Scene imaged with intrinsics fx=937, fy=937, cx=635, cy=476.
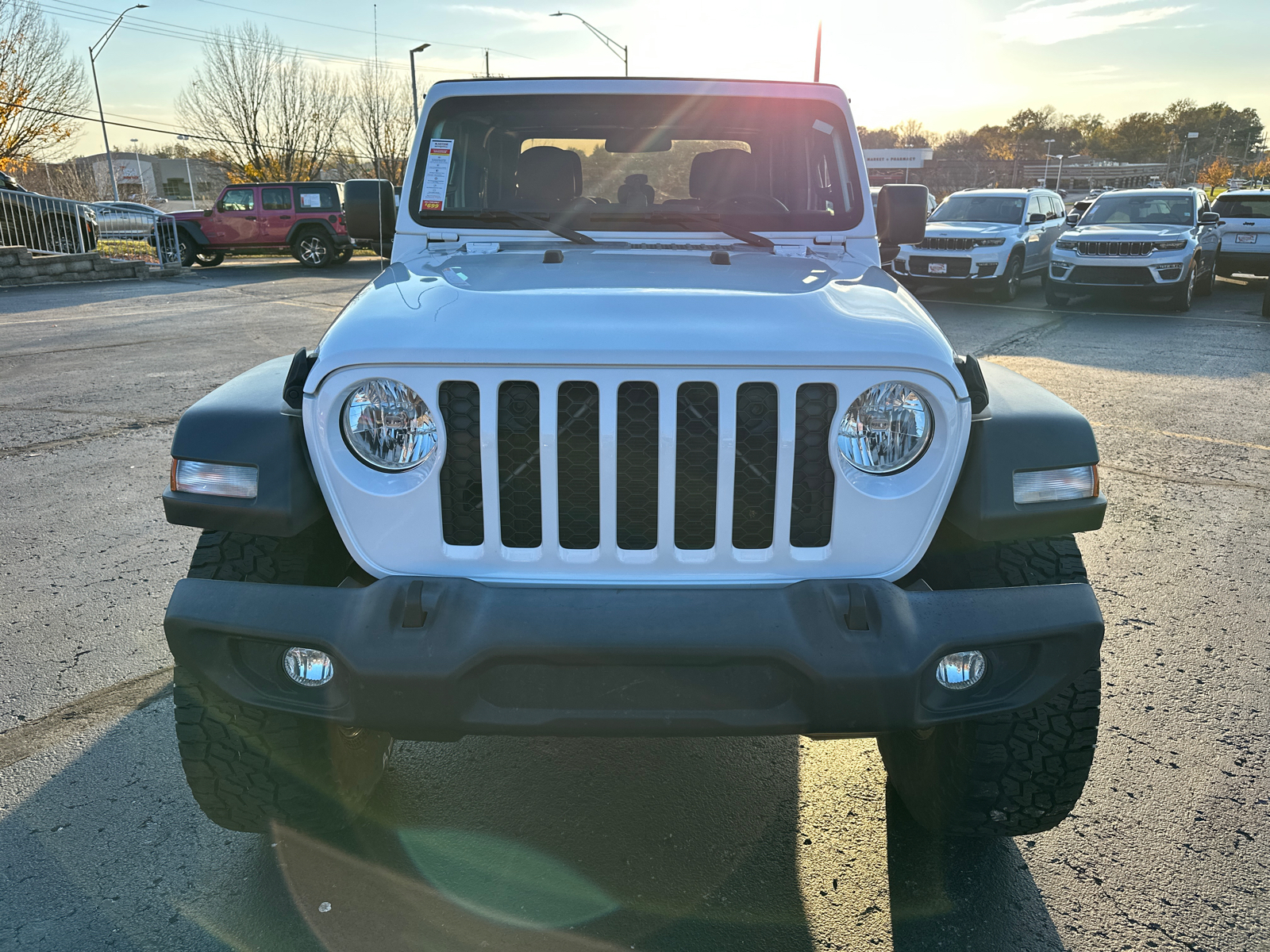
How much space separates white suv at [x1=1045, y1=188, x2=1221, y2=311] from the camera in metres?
12.9

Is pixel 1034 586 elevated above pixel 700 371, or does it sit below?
below

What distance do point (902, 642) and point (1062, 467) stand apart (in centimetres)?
62

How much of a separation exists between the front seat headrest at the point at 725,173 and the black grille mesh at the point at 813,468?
1.73 metres

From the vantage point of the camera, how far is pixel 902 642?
1820mm

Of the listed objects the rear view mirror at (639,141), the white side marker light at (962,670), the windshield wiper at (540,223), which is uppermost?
the rear view mirror at (639,141)

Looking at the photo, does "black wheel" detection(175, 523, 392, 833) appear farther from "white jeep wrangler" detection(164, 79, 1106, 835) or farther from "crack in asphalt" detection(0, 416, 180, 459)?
"crack in asphalt" detection(0, 416, 180, 459)

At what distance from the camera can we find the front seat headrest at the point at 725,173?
348cm

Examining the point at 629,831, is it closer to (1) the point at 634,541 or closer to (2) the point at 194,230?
(1) the point at 634,541

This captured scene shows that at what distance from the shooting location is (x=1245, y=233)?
15.5 meters

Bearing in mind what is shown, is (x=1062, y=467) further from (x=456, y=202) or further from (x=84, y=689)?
(x=84, y=689)

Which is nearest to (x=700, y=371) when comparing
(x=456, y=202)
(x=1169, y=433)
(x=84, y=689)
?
(x=456, y=202)

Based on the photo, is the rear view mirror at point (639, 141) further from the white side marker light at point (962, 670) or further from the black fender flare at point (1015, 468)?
the white side marker light at point (962, 670)

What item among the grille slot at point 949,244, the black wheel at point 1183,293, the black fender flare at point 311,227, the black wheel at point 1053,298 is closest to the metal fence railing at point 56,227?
the black fender flare at point 311,227

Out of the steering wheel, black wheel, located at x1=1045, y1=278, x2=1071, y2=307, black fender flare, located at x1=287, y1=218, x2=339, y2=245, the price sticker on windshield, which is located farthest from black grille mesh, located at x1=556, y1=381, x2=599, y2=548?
black fender flare, located at x1=287, y1=218, x2=339, y2=245
